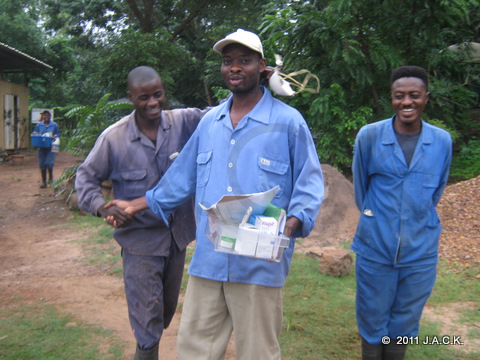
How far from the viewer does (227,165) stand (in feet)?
8.07

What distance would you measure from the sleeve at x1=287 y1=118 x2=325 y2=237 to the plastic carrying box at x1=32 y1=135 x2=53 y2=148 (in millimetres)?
9295

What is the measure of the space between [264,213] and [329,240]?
180 inches

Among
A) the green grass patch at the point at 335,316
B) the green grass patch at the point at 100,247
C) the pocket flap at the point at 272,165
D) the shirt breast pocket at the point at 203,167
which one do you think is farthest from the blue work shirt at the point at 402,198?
the green grass patch at the point at 100,247

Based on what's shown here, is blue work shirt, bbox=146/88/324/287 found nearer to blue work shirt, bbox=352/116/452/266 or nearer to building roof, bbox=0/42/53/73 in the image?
blue work shirt, bbox=352/116/452/266

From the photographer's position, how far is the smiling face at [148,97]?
3029mm

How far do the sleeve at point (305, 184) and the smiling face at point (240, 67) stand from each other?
353 mm

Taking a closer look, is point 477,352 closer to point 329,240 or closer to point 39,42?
point 329,240

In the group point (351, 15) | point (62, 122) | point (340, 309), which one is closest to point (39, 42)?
point (62, 122)

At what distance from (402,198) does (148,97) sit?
5.54ft

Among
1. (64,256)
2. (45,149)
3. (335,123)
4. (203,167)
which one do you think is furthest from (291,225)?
(45,149)

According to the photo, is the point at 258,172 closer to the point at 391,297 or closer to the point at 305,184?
the point at 305,184

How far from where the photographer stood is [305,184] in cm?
233

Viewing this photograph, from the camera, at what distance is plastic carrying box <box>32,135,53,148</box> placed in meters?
10.5

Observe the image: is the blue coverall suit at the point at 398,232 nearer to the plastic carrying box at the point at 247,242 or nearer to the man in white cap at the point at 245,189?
the man in white cap at the point at 245,189
